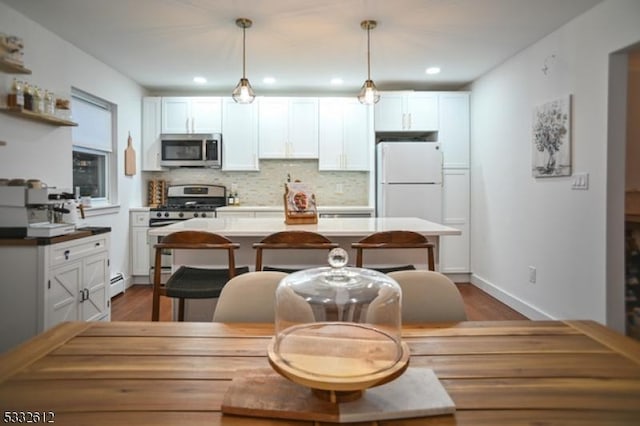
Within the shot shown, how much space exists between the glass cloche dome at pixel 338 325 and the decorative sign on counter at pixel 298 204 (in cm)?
182

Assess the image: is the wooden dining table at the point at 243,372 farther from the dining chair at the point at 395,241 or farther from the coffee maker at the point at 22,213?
the coffee maker at the point at 22,213

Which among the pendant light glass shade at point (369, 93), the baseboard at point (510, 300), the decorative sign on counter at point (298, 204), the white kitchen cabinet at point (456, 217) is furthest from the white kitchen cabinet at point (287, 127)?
the baseboard at point (510, 300)

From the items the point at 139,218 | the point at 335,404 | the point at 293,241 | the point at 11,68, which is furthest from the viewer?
the point at 139,218

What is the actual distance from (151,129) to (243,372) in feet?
15.7

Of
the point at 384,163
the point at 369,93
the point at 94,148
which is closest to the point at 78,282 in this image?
the point at 94,148

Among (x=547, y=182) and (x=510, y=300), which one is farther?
(x=510, y=300)

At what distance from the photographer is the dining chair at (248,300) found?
4.57ft

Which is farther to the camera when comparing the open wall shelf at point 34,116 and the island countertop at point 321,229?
the open wall shelf at point 34,116

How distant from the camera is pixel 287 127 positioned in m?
5.08

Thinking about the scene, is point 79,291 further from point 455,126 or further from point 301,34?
point 455,126

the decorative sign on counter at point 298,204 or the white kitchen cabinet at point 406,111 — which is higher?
the white kitchen cabinet at point 406,111

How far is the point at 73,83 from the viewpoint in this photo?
12.1ft

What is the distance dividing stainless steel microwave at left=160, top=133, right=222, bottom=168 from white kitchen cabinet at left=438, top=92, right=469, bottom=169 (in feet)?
9.17

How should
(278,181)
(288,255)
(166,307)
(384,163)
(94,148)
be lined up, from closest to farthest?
(288,255)
(166,307)
(94,148)
(384,163)
(278,181)
